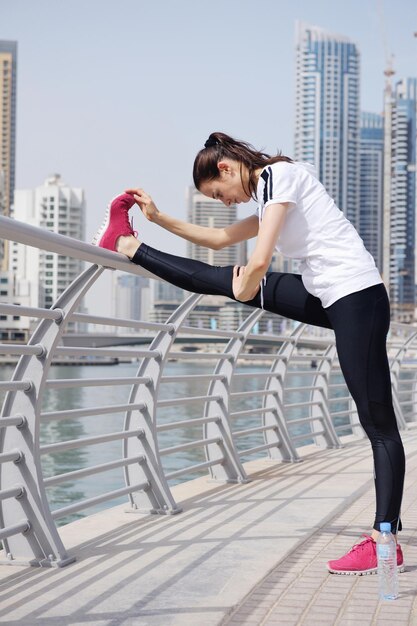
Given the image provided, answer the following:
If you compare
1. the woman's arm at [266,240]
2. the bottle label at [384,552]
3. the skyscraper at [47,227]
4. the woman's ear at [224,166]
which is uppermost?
the skyscraper at [47,227]

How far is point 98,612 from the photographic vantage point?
9.55 ft

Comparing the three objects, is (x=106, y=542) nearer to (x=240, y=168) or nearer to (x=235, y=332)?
(x=240, y=168)

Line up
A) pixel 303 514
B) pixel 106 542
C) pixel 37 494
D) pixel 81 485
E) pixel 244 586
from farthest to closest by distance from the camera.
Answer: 1. pixel 81 485
2. pixel 303 514
3. pixel 106 542
4. pixel 37 494
5. pixel 244 586

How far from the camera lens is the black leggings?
132 inches

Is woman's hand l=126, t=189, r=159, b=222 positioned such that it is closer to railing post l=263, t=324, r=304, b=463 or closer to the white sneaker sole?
the white sneaker sole

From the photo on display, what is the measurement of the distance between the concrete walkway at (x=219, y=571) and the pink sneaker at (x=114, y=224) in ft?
4.17

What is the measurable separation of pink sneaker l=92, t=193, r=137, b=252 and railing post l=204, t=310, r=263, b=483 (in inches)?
98.2

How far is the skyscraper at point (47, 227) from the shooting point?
172m

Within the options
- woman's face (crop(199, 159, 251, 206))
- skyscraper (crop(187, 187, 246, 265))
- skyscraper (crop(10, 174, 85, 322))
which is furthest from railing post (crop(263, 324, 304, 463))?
skyscraper (crop(10, 174, 85, 322))

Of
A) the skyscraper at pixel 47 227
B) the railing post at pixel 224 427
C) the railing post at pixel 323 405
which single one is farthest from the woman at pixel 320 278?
the skyscraper at pixel 47 227

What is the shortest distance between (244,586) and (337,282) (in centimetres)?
111

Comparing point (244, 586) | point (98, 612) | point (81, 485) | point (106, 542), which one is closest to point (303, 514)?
point (106, 542)

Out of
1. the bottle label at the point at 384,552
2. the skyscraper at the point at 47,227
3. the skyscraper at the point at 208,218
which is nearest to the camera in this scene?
the bottle label at the point at 384,552

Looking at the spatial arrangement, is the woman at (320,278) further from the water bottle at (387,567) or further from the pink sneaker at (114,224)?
the pink sneaker at (114,224)
